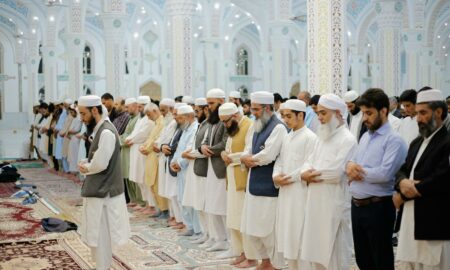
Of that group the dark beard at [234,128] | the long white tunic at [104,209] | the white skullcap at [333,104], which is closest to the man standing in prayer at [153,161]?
the dark beard at [234,128]

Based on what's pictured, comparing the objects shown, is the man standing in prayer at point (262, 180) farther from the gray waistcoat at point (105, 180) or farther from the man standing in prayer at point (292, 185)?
the gray waistcoat at point (105, 180)

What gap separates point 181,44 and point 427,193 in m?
6.51

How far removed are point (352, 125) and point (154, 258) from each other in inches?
83.5

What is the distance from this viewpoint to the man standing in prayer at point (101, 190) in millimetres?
3736

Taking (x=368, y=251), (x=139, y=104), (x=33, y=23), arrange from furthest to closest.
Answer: (x=33, y=23), (x=139, y=104), (x=368, y=251)

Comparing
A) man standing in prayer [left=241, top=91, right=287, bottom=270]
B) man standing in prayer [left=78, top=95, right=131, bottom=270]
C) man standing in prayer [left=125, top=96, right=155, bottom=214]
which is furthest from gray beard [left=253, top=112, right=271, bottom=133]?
man standing in prayer [left=125, top=96, right=155, bottom=214]

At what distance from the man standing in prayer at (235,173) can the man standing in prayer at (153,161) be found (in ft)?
5.84

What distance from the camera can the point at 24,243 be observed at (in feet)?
16.5

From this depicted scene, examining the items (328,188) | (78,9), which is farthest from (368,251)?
(78,9)

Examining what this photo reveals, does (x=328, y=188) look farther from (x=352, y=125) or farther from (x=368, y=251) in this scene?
(x=352, y=125)

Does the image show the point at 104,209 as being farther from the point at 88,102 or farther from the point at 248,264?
the point at 248,264

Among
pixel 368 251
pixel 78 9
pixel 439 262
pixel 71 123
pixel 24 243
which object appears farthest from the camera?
pixel 78 9

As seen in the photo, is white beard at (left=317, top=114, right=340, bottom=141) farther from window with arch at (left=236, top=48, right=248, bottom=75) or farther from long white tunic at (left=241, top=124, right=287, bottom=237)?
window with arch at (left=236, top=48, right=248, bottom=75)

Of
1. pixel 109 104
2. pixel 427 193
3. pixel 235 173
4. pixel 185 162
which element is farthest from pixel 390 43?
pixel 427 193
